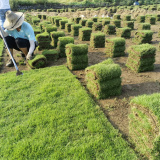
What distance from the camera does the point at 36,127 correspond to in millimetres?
3857

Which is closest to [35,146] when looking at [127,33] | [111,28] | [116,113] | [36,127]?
[36,127]

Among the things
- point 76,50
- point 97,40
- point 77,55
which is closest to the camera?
point 76,50

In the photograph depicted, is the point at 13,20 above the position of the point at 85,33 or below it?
above

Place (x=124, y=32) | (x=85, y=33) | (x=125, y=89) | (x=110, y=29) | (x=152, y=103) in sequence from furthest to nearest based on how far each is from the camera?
(x=110, y=29) < (x=124, y=32) < (x=85, y=33) < (x=125, y=89) < (x=152, y=103)

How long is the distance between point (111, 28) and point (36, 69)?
34.6 ft

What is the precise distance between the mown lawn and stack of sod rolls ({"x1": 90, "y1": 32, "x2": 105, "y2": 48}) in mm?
5734

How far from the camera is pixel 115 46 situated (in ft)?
28.0

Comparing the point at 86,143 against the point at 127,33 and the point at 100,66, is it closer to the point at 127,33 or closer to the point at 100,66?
the point at 100,66

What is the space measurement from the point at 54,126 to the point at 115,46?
6341 millimetres

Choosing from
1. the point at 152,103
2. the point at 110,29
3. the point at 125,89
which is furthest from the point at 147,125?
the point at 110,29

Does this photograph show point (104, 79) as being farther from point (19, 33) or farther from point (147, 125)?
point (19, 33)

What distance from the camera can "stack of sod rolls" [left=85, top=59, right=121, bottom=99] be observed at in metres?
4.59

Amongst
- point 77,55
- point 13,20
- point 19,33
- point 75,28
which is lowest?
point 77,55

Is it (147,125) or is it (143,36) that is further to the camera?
(143,36)
